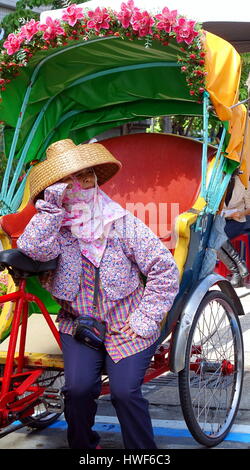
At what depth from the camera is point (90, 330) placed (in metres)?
3.04

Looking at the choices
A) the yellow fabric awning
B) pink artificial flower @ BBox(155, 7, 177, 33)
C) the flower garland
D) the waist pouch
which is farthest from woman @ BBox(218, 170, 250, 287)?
the waist pouch

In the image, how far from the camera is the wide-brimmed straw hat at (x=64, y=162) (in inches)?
121

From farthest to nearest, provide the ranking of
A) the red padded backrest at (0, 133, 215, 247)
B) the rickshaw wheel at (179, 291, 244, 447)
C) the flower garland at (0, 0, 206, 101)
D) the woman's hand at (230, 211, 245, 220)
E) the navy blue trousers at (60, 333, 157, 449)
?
the woman's hand at (230, 211, 245, 220) < the red padded backrest at (0, 133, 215, 247) < the rickshaw wheel at (179, 291, 244, 447) < the flower garland at (0, 0, 206, 101) < the navy blue trousers at (60, 333, 157, 449)

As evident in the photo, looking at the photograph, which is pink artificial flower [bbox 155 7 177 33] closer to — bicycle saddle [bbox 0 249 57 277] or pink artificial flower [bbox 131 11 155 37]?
pink artificial flower [bbox 131 11 155 37]

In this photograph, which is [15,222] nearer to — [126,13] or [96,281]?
[96,281]

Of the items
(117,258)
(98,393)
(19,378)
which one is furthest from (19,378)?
(117,258)

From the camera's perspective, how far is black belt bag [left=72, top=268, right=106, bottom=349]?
304 cm

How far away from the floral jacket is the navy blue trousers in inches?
6.9

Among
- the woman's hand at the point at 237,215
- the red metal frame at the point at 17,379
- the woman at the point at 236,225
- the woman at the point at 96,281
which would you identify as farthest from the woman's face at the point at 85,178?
the woman's hand at the point at 237,215

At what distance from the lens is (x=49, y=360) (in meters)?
3.35

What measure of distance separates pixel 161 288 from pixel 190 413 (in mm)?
785

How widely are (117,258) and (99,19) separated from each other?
1.25m

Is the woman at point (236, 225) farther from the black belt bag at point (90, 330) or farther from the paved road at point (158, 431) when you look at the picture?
the black belt bag at point (90, 330)
